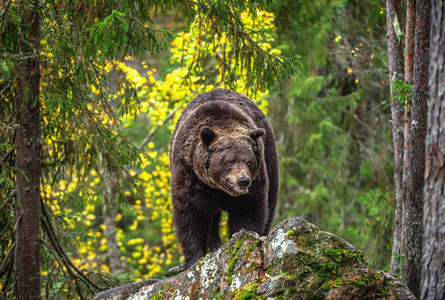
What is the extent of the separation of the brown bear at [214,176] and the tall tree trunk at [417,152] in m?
1.78

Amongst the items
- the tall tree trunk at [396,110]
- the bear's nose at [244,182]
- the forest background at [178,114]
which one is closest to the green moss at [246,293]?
the bear's nose at [244,182]

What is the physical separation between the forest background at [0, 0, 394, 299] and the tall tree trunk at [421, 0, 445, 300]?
3.37m

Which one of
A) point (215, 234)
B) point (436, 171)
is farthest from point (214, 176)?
point (436, 171)

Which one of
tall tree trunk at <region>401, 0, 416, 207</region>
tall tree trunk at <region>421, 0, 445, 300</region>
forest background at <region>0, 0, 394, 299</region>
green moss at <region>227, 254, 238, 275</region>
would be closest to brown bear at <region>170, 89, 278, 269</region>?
forest background at <region>0, 0, 394, 299</region>

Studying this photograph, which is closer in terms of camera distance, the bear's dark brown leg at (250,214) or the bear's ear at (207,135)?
the bear's ear at (207,135)

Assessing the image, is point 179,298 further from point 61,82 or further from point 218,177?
point 61,82

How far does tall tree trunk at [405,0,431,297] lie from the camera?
4.84 m

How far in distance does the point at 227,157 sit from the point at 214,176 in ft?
0.93

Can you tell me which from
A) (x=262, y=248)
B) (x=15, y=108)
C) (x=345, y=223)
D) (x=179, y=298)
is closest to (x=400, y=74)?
(x=262, y=248)

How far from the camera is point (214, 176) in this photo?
588 centimetres

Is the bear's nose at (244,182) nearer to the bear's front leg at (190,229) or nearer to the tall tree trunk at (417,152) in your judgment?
the bear's front leg at (190,229)

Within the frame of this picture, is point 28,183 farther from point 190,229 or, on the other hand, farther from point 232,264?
point 232,264

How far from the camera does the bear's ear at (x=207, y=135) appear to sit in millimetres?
5834

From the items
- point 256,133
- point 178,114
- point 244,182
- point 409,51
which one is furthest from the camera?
point 178,114
